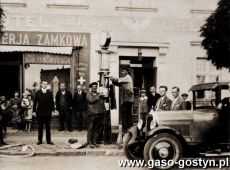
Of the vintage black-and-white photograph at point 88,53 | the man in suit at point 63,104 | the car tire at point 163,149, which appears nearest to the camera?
the car tire at point 163,149

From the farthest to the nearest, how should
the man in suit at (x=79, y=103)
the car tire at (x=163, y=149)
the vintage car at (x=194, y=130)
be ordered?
the man in suit at (x=79, y=103), the vintage car at (x=194, y=130), the car tire at (x=163, y=149)

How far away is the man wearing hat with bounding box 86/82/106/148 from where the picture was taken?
11.7 meters

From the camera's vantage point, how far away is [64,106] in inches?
626

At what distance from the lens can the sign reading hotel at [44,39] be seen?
16466 millimetres

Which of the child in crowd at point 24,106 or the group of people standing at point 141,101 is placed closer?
the group of people standing at point 141,101

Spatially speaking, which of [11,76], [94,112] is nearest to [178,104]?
[94,112]

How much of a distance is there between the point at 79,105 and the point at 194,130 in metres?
7.40

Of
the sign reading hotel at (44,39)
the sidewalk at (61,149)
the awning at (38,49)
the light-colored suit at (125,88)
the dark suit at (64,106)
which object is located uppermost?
the sign reading hotel at (44,39)

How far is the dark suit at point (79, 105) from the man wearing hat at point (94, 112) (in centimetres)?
432

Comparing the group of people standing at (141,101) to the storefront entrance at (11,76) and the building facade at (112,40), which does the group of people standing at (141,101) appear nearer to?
the building facade at (112,40)

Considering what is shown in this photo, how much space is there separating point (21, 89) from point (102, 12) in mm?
3818

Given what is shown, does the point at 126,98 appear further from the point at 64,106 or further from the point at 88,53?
the point at 88,53

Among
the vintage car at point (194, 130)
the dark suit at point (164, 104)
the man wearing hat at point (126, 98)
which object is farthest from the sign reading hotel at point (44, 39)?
the vintage car at point (194, 130)

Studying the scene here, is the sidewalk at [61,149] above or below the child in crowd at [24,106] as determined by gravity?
below
